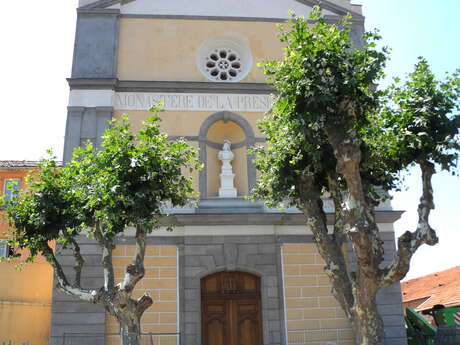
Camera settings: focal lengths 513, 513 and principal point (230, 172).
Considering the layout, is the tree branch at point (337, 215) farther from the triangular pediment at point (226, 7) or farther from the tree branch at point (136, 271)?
the triangular pediment at point (226, 7)

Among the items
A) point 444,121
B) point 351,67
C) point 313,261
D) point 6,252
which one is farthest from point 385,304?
point 6,252

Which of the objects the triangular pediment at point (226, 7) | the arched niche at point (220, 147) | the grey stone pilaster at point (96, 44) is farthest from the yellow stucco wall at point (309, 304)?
the triangular pediment at point (226, 7)

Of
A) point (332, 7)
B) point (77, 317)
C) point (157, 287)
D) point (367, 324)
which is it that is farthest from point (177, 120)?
point (367, 324)

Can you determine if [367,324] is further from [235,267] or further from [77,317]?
[77,317]

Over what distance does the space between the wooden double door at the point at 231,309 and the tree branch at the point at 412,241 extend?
6.31 m

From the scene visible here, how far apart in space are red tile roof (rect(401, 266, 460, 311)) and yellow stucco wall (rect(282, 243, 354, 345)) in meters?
9.75

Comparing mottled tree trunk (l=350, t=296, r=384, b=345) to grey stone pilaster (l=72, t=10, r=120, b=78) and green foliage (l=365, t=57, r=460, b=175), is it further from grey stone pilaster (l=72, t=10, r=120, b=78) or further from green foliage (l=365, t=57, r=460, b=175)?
grey stone pilaster (l=72, t=10, r=120, b=78)

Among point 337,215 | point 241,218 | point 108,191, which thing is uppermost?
point 241,218

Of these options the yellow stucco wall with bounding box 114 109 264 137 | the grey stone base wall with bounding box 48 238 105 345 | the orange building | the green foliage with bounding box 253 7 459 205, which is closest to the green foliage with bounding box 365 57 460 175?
the green foliage with bounding box 253 7 459 205

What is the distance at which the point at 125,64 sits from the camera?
58.5ft

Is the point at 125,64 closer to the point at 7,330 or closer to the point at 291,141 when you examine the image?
the point at 291,141

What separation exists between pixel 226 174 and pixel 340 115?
6996 millimetres

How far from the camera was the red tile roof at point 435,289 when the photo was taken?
976 inches

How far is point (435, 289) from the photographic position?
2820cm
